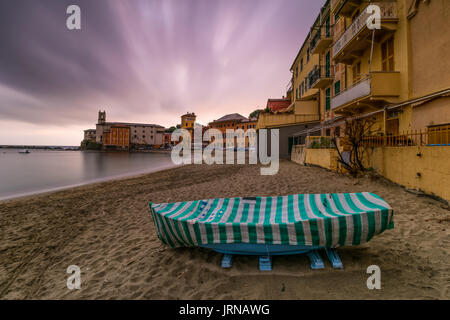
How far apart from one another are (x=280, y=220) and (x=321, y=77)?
17.1 m

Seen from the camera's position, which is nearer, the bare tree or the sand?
the sand

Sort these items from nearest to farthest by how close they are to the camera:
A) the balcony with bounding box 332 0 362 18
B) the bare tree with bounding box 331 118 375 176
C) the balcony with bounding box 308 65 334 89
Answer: the bare tree with bounding box 331 118 375 176 < the balcony with bounding box 332 0 362 18 < the balcony with bounding box 308 65 334 89

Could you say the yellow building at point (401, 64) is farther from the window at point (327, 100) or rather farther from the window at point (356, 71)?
the window at point (327, 100)

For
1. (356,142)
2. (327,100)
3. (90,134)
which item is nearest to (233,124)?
(327,100)

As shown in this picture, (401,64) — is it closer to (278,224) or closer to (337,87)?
(337,87)

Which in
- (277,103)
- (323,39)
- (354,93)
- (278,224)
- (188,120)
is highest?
(188,120)

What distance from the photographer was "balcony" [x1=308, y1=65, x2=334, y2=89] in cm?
1644

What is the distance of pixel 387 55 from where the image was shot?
33.7 ft

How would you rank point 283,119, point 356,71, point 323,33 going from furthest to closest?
point 283,119 → point 323,33 → point 356,71

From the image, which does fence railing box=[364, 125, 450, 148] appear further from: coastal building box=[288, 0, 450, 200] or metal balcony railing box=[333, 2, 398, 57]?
metal balcony railing box=[333, 2, 398, 57]

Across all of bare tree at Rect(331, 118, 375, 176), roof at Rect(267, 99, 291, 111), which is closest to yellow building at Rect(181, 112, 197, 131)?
roof at Rect(267, 99, 291, 111)

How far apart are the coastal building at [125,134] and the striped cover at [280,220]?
343 feet

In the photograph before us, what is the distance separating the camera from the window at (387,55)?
9.96m
